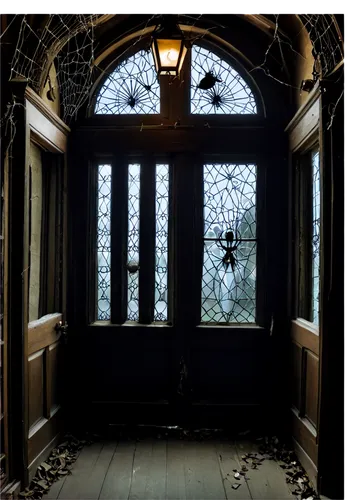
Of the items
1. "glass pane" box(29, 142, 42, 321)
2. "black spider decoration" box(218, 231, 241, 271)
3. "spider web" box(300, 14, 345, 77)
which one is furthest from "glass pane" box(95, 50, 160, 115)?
"spider web" box(300, 14, 345, 77)

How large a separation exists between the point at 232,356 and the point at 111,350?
2.98ft

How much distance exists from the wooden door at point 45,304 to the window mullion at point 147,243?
22.4 inches

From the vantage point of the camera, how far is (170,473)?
2.81m

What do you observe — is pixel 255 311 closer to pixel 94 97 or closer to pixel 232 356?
pixel 232 356

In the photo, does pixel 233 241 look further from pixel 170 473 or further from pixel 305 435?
pixel 170 473

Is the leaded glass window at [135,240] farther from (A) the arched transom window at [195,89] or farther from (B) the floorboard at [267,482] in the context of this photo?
(B) the floorboard at [267,482]

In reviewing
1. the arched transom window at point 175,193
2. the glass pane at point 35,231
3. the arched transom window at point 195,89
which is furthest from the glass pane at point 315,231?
the glass pane at point 35,231

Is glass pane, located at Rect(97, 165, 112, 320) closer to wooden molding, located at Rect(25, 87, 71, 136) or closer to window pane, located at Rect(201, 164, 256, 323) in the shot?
wooden molding, located at Rect(25, 87, 71, 136)

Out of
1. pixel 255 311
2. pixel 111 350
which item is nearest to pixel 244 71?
pixel 255 311

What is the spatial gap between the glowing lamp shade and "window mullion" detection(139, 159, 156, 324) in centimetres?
92

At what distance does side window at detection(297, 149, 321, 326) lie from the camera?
302cm

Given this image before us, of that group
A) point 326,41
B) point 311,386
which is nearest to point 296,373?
point 311,386

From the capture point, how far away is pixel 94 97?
11.6ft

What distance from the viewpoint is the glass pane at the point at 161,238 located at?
3512 millimetres
